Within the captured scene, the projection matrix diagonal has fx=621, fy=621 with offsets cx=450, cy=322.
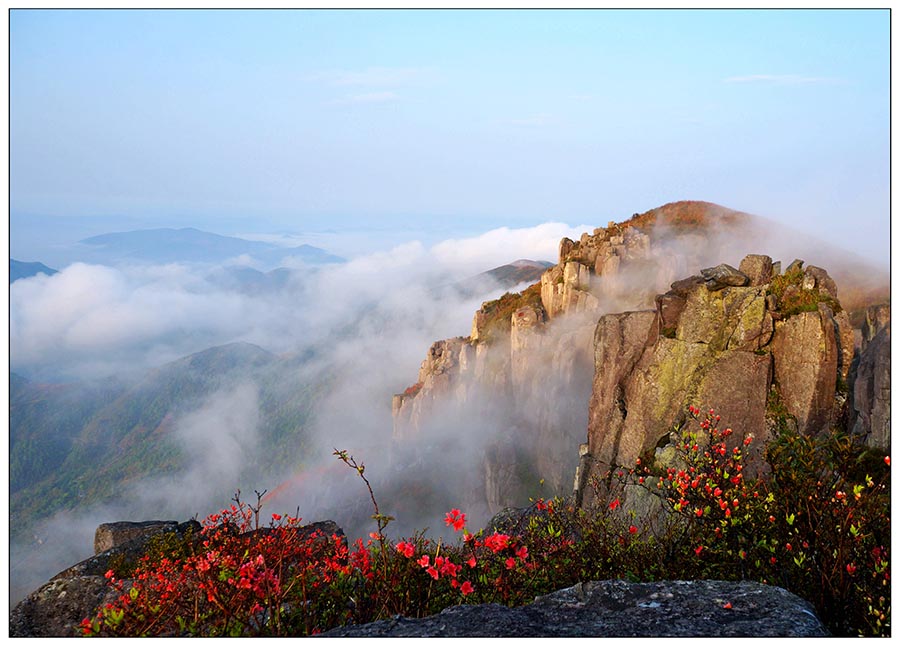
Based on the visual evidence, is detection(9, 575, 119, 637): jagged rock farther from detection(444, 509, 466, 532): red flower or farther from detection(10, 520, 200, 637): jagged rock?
detection(444, 509, 466, 532): red flower

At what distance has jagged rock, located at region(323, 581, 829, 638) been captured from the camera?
208 inches

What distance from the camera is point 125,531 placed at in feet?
63.9

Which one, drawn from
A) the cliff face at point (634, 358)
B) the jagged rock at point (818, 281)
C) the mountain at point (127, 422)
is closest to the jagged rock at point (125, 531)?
the cliff face at point (634, 358)

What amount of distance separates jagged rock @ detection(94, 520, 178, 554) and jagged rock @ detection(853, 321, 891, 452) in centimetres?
1929

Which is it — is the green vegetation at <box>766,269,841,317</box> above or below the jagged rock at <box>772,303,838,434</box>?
above

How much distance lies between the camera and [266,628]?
593 cm

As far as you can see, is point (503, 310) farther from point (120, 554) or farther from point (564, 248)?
point (120, 554)

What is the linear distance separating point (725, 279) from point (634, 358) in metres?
5.14

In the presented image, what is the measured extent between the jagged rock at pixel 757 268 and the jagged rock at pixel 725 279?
3.08ft

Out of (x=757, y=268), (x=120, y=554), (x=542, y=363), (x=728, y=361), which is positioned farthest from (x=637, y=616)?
(x=542, y=363)

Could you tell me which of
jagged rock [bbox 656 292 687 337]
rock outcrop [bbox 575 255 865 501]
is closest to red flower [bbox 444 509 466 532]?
rock outcrop [bbox 575 255 865 501]

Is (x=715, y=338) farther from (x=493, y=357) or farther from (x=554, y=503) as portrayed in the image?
(x=493, y=357)

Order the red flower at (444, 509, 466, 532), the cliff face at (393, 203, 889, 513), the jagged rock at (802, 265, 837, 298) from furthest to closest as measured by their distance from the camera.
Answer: the jagged rock at (802, 265, 837, 298) < the cliff face at (393, 203, 889, 513) < the red flower at (444, 509, 466, 532)
